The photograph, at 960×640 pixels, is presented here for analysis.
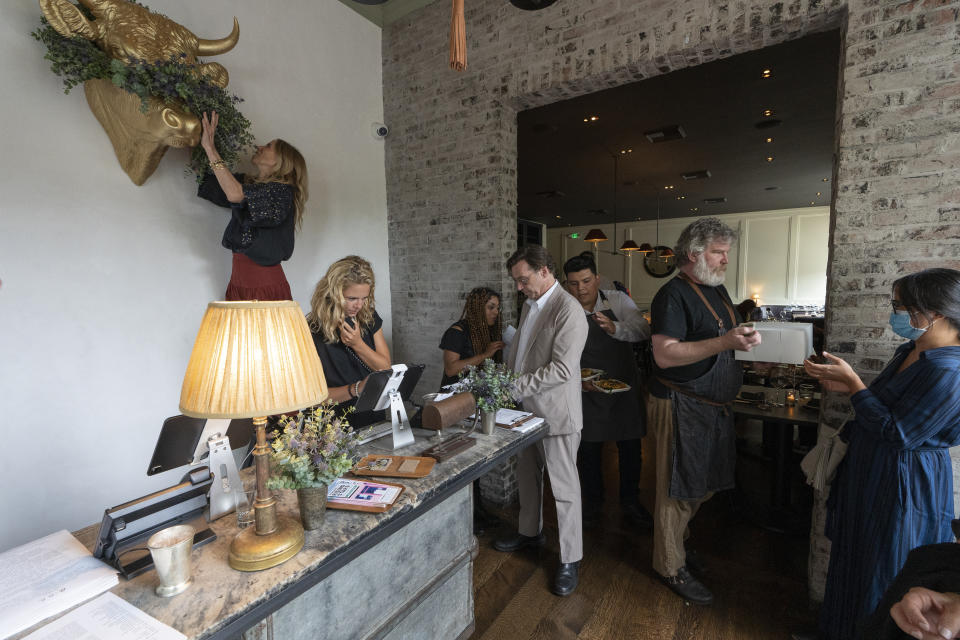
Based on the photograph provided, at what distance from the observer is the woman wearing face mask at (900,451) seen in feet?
5.02

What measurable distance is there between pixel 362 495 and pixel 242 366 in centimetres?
64

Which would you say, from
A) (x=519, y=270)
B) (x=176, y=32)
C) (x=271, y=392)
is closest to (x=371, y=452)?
(x=271, y=392)

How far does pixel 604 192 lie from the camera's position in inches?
379

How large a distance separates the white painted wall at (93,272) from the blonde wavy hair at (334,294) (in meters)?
0.98

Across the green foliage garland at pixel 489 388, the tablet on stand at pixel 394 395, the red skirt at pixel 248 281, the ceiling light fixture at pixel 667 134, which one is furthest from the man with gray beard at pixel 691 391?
the ceiling light fixture at pixel 667 134

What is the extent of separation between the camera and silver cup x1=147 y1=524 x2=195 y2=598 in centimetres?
101

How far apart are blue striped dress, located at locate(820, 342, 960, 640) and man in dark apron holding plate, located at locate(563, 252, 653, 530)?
1.29 meters

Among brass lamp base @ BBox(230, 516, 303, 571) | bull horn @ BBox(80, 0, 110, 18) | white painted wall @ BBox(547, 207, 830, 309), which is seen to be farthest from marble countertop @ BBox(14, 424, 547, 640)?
white painted wall @ BBox(547, 207, 830, 309)

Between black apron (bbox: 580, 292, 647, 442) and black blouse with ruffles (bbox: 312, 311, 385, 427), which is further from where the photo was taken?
black apron (bbox: 580, 292, 647, 442)

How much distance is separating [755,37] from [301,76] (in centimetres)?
297

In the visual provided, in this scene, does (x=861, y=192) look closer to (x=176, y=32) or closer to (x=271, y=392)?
(x=271, y=392)

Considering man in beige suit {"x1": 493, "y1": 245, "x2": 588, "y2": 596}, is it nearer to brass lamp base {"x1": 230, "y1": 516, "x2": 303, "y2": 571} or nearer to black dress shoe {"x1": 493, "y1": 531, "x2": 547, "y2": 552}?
black dress shoe {"x1": 493, "y1": 531, "x2": 547, "y2": 552}

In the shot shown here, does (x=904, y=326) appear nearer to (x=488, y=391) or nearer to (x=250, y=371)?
(x=488, y=391)

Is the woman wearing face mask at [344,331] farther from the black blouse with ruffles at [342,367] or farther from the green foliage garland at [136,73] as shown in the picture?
the green foliage garland at [136,73]
